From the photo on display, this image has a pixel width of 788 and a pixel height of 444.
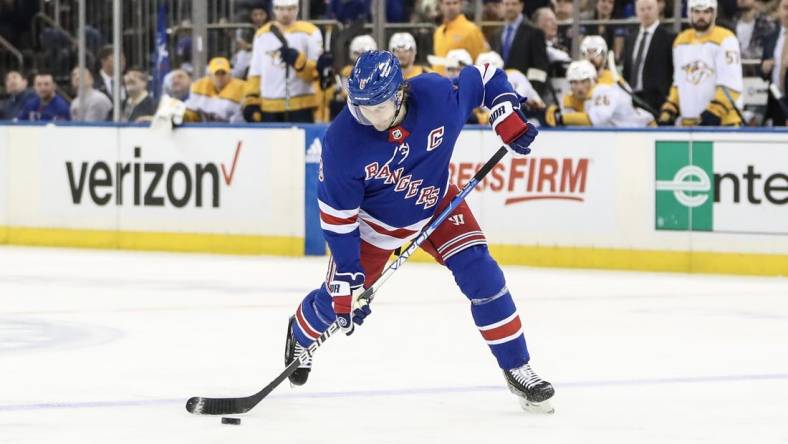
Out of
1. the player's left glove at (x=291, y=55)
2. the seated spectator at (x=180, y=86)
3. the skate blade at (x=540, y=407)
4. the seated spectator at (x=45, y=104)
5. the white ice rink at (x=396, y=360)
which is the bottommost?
the white ice rink at (x=396, y=360)

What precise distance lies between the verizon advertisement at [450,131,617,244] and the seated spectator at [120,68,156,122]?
278cm

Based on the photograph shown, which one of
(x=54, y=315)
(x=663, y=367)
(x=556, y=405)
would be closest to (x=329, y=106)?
(x=54, y=315)

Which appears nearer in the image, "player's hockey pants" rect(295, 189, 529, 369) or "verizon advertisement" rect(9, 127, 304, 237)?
"player's hockey pants" rect(295, 189, 529, 369)


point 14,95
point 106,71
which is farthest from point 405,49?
point 14,95

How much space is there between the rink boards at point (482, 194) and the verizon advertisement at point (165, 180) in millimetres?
10

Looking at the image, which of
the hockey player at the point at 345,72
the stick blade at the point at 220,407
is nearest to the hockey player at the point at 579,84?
the hockey player at the point at 345,72

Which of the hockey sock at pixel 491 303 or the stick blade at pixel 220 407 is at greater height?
the hockey sock at pixel 491 303

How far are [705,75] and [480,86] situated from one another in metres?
5.24

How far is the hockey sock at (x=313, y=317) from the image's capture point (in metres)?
5.73

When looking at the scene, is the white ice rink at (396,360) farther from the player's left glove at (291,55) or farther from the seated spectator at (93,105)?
the seated spectator at (93,105)

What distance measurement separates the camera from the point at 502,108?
5.57 meters

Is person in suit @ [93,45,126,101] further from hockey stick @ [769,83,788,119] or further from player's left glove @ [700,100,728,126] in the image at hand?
hockey stick @ [769,83,788,119]

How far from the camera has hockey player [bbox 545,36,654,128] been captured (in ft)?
35.8

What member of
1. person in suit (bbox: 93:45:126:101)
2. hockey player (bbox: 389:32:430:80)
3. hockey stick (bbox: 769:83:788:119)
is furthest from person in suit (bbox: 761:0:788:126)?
person in suit (bbox: 93:45:126:101)
